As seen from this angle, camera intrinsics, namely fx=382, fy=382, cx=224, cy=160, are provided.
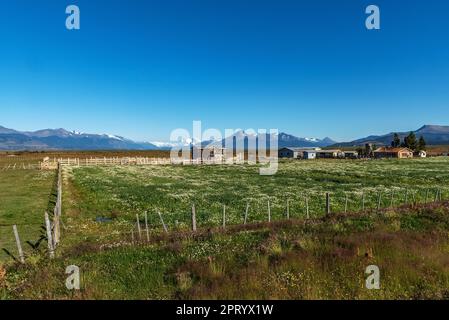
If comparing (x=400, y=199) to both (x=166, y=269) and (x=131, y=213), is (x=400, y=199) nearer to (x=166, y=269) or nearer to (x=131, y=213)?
(x=131, y=213)

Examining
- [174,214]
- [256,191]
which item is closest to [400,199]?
[256,191]

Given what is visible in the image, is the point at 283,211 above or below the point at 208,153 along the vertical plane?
below

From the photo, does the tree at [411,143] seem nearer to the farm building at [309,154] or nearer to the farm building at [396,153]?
the farm building at [396,153]

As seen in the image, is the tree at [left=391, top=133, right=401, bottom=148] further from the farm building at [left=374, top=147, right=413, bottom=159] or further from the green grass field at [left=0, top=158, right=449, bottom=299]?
the green grass field at [left=0, top=158, right=449, bottom=299]

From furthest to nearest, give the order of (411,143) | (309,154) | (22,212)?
1. (309,154)
2. (411,143)
3. (22,212)

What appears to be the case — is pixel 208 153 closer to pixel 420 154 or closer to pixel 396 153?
pixel 396 153

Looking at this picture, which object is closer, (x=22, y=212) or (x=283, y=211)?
(x=283, y=211)

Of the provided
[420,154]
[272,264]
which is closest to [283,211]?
[272,264]

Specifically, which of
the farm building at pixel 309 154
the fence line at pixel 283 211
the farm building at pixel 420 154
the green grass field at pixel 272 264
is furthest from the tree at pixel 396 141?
the green grass field at pixel 272 264

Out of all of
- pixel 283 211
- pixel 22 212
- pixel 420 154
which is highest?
pixel 420 154

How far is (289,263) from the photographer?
11383mm

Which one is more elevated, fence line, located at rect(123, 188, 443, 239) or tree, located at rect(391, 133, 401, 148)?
tree, located at rect(391, 133, 401, 148)

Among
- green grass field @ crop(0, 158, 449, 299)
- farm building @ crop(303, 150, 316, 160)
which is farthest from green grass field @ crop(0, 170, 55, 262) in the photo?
farm building @ crop(303, 150, 316, 160)
